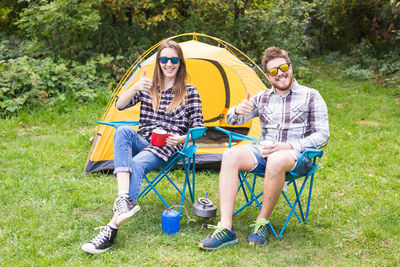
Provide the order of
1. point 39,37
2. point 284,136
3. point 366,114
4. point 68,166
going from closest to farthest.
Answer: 1. point 284,136
2. point 68,166
3. point 366,114
4. point 39,37

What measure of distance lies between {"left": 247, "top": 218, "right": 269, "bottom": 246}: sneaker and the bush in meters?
3.67

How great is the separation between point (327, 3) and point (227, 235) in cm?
716

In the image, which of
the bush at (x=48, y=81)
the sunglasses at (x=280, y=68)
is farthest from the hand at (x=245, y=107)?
the bush at (x=48, y=81)

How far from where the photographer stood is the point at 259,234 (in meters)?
2.46

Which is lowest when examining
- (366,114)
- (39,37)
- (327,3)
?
(366,114)

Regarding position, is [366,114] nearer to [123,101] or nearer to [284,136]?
[284,136]

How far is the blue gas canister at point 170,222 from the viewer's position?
8.31ft

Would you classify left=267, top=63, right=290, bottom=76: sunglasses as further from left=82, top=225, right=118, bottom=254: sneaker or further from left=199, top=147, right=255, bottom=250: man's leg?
left=82, top=225, right=118, bottom=254: sneaker

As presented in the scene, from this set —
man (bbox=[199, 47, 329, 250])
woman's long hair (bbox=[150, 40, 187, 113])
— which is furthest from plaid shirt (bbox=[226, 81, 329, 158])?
woman's long hair (bbox=[150, 40, 187, 113])

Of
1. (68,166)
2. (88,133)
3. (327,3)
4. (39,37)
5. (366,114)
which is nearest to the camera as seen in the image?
(68,166)

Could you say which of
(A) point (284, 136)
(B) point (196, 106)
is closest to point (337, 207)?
(A) point (284, 136)

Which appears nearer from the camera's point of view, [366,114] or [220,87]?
[220,87]

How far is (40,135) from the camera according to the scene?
4621 millimetres

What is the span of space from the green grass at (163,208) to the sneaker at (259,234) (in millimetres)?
47
